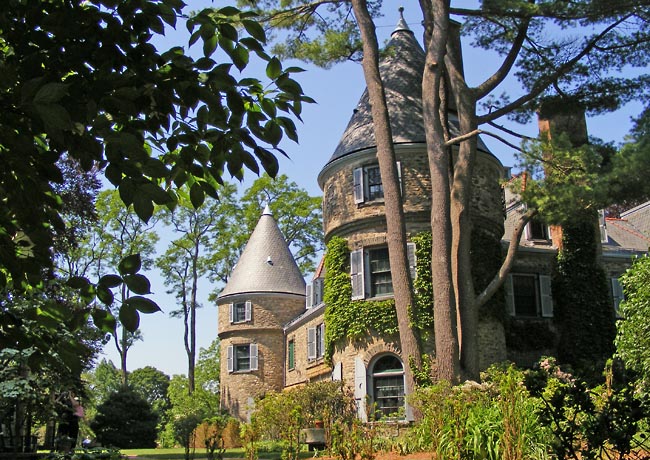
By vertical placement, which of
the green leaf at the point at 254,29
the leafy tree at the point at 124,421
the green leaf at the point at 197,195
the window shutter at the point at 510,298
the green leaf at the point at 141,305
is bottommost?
the leafy tree at the point at 124,421

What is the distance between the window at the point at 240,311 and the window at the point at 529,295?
1480 cm

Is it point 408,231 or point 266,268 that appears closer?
point 408,231

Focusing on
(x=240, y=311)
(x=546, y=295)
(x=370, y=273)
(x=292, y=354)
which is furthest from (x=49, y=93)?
(x=240, y=311)

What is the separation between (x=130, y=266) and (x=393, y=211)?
14.6 meters

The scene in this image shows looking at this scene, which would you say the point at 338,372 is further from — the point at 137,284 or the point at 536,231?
the point at 137,284

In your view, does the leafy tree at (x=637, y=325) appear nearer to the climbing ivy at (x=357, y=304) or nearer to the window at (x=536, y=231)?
the climbing ivy at (x=357, y=304)

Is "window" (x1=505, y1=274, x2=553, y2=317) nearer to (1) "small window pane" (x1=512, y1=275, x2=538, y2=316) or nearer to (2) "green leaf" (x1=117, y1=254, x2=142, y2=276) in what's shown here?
(1) "small window pane" (x1=512, y1=275, x2=538, y2=316)

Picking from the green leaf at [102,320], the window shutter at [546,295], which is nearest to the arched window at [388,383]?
the window shutter at [546,295]

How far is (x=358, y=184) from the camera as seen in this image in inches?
854

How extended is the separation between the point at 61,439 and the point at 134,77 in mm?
11136

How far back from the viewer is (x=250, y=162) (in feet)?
11.5

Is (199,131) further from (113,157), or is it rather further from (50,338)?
(50,338)

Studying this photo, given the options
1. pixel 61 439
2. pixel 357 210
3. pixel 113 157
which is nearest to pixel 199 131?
pixel 113 157

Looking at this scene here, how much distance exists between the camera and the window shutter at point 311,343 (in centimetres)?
3012
